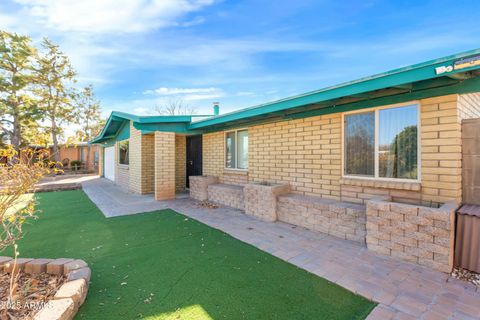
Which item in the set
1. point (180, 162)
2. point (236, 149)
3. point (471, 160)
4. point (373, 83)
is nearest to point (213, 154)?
point (236, 149)

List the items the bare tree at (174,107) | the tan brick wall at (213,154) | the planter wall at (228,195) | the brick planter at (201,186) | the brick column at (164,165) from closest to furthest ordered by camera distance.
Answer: the planter wall at (228,195), the brick planter at (201,186), the brick column at (164,165), the tan brick wall at (213,154), the bare tree at (174,107)

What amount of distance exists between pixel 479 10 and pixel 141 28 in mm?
8772

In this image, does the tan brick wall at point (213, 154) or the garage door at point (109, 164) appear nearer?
the tan brick wall at point (213, 154)

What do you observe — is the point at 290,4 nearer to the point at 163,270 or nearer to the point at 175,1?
the point at 175,1

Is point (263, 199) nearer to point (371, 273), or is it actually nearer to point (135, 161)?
point (371, 273)

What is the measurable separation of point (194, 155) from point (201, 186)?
2520mm

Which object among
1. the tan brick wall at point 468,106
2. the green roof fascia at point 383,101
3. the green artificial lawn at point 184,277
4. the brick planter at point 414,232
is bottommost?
the green artificial lawn at point 184,277

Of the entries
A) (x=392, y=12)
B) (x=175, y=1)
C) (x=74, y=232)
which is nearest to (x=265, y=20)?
(x=175, y=1)

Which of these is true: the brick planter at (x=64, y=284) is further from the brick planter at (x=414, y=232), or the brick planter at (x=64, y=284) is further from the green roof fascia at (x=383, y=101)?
the green roof fascia at (x=383, y=101)

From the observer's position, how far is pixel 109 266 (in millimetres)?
3467

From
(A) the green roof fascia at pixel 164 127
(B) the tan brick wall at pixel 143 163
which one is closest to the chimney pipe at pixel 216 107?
(A) the green roof fascia at pixel 164 127

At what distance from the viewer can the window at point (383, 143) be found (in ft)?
13.6

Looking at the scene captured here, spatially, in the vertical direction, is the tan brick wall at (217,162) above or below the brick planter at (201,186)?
above

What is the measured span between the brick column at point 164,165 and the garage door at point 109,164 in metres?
8.22
